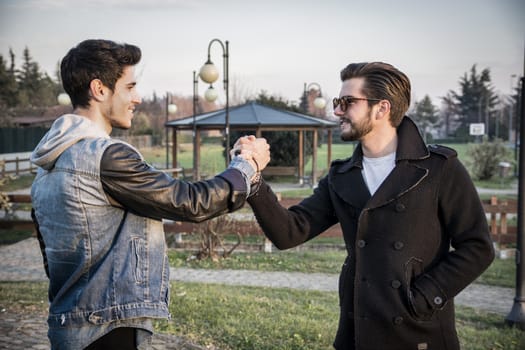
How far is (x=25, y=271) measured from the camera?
9.76 metres

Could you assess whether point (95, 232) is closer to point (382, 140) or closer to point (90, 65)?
point (90, 65)

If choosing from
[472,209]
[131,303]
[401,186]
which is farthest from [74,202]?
[472,209]

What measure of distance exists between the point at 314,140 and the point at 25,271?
670 inches

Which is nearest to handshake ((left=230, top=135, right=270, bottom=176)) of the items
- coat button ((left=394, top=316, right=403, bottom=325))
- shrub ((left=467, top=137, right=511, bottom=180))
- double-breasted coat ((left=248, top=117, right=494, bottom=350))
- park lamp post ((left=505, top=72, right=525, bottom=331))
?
double-breasted coat ((left=248, top=117, right=494, bottom=350))

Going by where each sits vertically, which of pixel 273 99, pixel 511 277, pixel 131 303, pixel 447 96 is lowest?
pixel 511 277

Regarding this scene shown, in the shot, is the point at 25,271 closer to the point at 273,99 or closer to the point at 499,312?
the point at 499,312

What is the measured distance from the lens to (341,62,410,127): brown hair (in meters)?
2.88

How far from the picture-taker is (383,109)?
290 cm

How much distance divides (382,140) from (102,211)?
151cm

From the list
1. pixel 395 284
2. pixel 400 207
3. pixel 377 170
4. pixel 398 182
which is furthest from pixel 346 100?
pixel 395 284

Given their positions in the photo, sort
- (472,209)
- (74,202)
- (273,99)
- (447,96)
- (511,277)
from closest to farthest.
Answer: (74,202), (472,209), (511,277), (273,99), (447,96)

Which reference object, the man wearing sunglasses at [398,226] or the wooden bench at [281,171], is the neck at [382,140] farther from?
the wooden bench at [281,171]

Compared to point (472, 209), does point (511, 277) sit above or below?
below

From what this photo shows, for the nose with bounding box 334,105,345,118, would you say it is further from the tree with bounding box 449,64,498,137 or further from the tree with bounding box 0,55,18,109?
the tree with bounding box 449,64,498,137
